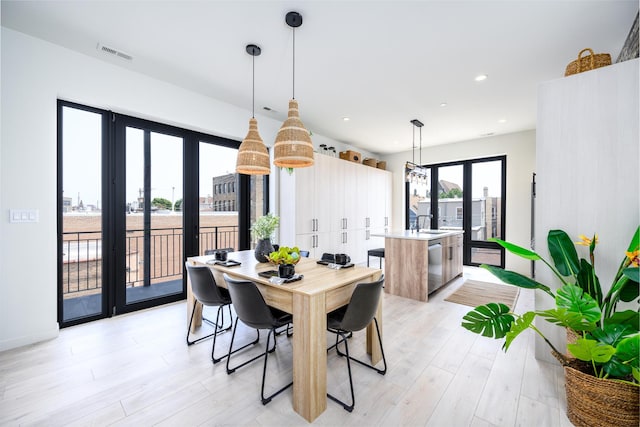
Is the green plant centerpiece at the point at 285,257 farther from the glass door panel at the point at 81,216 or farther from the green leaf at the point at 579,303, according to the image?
the glass door panel at the point at 81,216

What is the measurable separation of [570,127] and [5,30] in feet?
16.2

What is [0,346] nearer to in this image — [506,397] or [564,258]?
[506,397]

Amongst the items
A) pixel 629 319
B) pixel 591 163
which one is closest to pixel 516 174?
pixel 591 163

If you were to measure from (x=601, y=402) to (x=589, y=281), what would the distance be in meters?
0.73

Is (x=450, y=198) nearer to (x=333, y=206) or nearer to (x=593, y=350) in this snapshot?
(x=333, y=206)

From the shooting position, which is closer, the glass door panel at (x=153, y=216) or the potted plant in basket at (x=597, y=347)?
the potted plant in basket at (x=597, y=347)

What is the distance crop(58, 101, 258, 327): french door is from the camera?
2975 millimetres

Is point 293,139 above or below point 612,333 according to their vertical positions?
above

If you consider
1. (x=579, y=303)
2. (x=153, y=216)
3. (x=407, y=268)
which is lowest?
(x=407, y=268)

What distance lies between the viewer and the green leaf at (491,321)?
5.55 ft

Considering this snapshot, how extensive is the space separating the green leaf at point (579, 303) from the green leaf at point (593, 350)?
0.14m

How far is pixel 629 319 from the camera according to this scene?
4.88ft

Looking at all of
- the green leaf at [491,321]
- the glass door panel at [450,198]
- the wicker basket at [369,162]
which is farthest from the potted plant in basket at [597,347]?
the wicker basket at [369,162]

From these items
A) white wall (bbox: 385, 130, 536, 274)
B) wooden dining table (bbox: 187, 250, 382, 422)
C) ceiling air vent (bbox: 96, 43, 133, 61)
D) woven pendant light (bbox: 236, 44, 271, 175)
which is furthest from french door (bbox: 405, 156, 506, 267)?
ceiling air vent (bbox: 96, 43, 133, 61)
